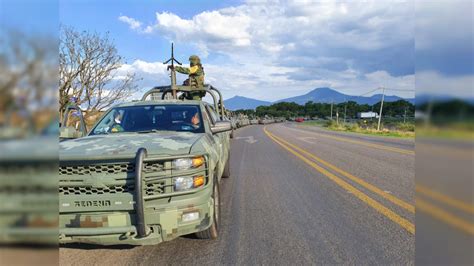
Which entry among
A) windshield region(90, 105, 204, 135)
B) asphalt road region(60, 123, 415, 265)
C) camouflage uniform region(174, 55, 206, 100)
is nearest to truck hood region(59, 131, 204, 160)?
windshield region(90, 105, 204, 135)

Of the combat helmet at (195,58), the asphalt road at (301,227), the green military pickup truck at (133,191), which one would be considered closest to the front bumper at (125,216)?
the green military pickup truck at (133,191)

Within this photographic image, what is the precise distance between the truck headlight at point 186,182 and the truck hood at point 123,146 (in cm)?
25

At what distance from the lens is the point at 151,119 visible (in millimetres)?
5113

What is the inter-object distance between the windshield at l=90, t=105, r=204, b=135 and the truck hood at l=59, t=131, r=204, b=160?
0.78 m

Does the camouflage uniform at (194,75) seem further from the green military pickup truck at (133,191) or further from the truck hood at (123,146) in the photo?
the green military pickup truck at (133,191)

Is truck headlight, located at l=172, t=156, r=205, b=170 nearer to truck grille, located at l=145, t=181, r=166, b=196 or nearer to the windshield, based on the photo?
truck grille, located at l=145, t=181, r=166, b=196

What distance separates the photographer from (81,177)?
10.4 feet

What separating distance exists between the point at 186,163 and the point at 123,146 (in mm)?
656

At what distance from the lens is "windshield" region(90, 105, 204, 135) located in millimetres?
4922

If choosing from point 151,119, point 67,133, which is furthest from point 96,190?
point 151,119

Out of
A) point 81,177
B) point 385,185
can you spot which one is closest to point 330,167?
point 385,185

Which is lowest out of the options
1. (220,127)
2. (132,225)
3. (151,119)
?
(132,225)

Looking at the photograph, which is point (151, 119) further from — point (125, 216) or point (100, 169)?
point (125, 216)

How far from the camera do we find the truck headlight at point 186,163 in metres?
3.38
